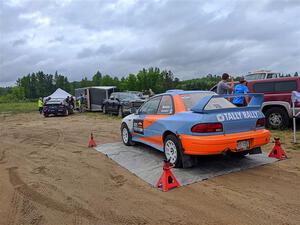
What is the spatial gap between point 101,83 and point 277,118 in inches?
2993

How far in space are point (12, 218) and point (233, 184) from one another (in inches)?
134

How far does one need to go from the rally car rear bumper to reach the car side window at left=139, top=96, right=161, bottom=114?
1546mm

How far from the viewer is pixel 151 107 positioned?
7.08 metres

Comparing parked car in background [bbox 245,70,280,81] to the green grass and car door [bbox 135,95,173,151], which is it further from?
the green grass

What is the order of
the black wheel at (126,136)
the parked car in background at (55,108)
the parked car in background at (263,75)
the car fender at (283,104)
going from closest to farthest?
the black wheel at (126,136)
the car fender at (283,104)
the parked car in background at (263,75)
the parked car in background at (55,108)

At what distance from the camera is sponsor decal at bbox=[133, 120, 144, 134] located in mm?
7387

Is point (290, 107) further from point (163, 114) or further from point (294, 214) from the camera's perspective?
point (294, 214)

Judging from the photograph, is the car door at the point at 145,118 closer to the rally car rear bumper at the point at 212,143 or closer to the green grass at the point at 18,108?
the rally car rear bumper at the point at 212,143

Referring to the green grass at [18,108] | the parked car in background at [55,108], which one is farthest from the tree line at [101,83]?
the parked car in background at [55,108]

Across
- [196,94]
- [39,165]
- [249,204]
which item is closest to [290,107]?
[196,94]

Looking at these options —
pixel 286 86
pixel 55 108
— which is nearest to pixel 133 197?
pixel 286 86

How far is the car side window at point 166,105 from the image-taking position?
6213 mm

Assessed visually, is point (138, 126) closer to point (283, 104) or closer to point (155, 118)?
point (155, 118)

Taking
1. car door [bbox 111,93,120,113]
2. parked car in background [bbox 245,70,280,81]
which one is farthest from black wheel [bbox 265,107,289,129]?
car door [bbox 111,93,120,113]
